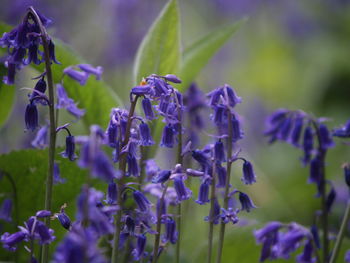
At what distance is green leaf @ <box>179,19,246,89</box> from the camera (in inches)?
90.7

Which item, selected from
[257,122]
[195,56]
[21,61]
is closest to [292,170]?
[257,122]

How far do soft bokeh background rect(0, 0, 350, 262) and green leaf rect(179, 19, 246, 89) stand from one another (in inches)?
27.7

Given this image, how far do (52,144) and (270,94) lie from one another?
4.84 m

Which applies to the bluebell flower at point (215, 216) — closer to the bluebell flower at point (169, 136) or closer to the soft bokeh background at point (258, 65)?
the bluebell flower at point (169, 136)

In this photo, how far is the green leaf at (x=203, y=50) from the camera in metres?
2.30

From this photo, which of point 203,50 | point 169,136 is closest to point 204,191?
point 169,136

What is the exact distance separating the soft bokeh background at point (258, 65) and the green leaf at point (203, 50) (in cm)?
70

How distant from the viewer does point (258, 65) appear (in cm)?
677

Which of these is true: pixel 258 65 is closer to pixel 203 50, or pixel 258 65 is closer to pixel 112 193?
pixel 203 50

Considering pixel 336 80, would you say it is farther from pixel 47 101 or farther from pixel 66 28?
pixel 47 101

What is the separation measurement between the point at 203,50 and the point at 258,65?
455 cm

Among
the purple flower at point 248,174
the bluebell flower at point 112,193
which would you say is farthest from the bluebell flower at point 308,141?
the bluebell flower at point 112,193

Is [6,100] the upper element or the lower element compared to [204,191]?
upper

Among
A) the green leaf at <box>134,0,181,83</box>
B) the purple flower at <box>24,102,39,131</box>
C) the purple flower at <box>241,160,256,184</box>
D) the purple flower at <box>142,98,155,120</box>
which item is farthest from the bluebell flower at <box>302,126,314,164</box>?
the purple flower at <box>24,102,39,131</box>
